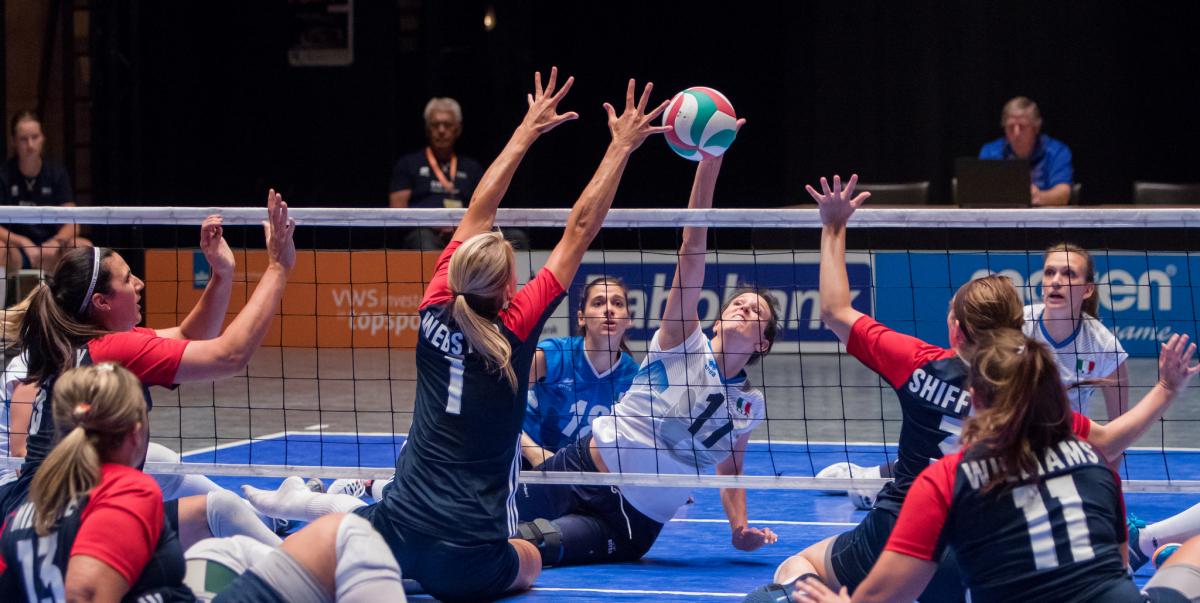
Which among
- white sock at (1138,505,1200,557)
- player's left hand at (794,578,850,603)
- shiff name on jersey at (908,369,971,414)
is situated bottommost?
white sock at (1138,505,1200,557)

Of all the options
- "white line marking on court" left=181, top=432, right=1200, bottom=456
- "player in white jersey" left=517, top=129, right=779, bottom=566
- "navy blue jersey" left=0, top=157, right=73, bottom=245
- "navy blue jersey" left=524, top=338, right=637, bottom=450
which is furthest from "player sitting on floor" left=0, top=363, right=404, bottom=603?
"navy blue jersey" left=0, top=157, right=73, bottom=245

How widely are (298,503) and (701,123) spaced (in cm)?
205

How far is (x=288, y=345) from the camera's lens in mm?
13648

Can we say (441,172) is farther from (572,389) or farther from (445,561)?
(445,561)

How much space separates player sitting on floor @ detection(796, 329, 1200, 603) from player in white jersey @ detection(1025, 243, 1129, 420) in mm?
2835

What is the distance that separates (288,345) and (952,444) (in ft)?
34.1

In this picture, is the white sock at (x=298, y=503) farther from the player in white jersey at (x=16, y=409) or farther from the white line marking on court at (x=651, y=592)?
the player in white jersey at (x=16, y=409)

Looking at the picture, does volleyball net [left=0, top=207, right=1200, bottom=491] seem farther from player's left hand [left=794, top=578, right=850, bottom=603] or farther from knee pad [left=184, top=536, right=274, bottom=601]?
player's left hand [left=794, top=578, right=850, bottom=603]

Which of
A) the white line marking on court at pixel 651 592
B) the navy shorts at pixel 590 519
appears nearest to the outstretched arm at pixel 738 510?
the navy shorts at pixel 590 519

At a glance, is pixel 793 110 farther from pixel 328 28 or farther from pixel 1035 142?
pixel 328 28

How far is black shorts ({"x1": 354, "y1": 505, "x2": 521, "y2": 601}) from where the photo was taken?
425 cm

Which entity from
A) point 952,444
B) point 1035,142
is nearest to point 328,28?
point 1035,142

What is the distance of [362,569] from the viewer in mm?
3420

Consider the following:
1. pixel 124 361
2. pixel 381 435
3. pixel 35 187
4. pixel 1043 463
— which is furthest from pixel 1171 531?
pixel 35 187
